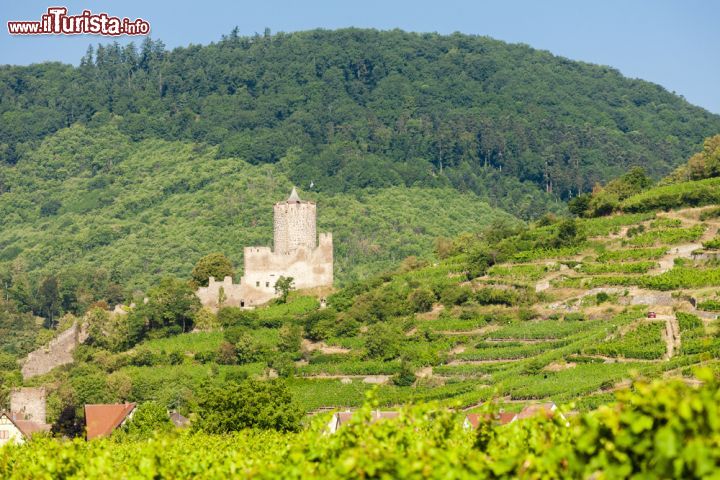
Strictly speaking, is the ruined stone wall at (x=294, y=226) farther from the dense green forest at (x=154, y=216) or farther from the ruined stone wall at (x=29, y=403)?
the ruined stone wall at (x=29, y=403)

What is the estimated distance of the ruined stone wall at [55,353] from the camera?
210 feet

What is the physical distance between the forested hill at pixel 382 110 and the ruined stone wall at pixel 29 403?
198ft

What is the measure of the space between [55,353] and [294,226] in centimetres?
1321

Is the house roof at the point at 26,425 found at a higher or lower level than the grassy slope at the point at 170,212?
lower

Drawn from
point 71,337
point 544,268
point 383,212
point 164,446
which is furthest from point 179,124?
point 164,446

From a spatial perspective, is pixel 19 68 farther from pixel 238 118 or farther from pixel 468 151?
pixel 468 151

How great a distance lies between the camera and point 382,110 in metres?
137

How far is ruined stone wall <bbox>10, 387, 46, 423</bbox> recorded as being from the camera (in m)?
51.5

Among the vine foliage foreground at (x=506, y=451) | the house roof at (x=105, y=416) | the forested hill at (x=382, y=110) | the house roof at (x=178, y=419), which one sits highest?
the forested hill at (x=382, y=110)

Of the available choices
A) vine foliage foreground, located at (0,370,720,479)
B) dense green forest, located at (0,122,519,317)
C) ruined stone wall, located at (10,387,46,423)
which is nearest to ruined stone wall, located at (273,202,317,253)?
dense green forest, located at (0,122,519,317)

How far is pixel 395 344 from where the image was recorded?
56.5 metres

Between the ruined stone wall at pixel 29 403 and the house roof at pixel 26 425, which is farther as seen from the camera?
the ruined stone wall at pixel 29 403

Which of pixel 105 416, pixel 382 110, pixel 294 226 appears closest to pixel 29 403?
pixel 105 416

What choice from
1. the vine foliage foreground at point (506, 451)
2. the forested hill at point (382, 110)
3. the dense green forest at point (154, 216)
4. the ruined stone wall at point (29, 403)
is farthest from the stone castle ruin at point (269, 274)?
the vine foliage foreground at point (506, 451)
